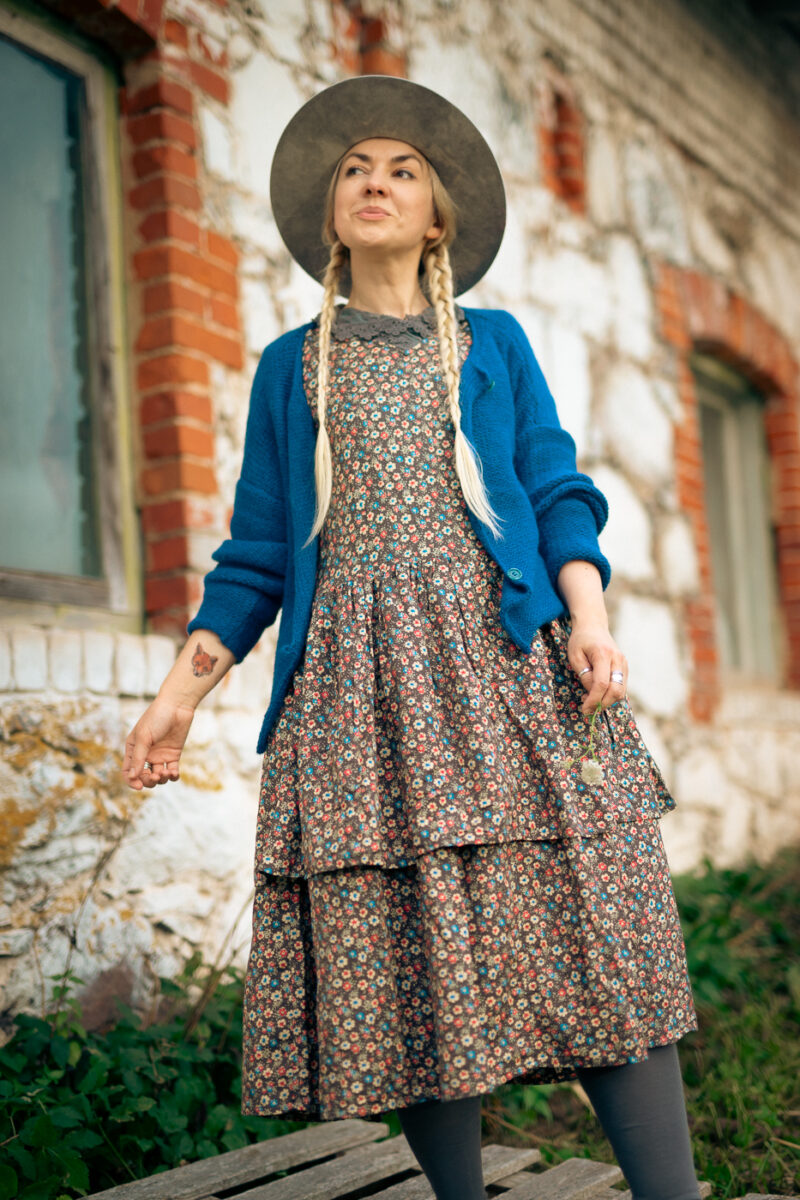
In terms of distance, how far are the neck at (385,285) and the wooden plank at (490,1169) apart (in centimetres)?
151

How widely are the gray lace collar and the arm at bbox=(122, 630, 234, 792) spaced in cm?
54

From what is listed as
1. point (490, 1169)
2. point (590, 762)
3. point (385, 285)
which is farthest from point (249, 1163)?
point (385, 285)

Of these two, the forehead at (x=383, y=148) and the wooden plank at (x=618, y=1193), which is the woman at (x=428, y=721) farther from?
the wooden plank at (x=618, y=1193)

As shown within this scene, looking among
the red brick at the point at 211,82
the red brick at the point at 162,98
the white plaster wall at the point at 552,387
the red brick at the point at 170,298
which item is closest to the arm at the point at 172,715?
the white plaster wall at the point at 552,387

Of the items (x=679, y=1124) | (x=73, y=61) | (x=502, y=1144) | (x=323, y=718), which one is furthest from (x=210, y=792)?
(x=73, y=61)

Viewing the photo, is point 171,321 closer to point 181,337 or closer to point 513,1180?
point 181,337

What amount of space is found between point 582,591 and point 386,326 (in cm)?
54

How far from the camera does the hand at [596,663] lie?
65.7 inches

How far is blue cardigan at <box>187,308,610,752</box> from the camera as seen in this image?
1771mm

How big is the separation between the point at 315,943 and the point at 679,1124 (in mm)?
553

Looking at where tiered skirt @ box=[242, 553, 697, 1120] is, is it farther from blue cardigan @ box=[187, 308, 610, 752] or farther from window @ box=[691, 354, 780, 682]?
window @ box=[691, 354, 780, 682]

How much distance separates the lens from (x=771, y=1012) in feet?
10.9

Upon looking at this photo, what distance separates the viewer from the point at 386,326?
1.91 meters

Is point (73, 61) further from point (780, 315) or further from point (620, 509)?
point (780, 315)
